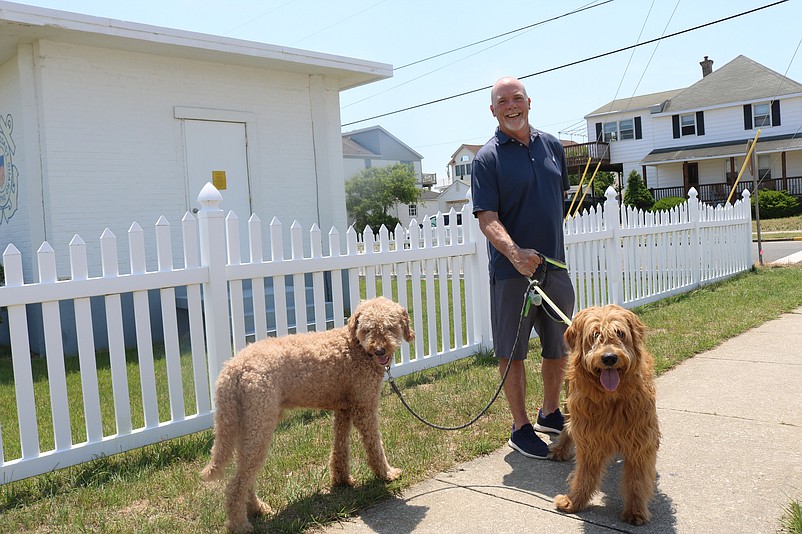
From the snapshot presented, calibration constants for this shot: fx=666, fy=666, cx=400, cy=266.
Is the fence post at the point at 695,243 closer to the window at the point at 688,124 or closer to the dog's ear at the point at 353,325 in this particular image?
the dog's ear at the point at 353,325

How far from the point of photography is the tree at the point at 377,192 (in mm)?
40625

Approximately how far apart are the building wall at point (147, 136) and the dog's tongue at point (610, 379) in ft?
25.2

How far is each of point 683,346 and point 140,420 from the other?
5.00 m

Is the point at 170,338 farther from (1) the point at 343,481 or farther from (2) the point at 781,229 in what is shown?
(2) the point at 781,229

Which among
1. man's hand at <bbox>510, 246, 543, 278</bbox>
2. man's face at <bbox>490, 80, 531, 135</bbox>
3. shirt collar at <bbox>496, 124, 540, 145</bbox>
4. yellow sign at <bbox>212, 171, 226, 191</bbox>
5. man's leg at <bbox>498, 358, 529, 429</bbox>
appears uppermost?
yellow sign at <bbox>212, 171, 226, 191</bbox>

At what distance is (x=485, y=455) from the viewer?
4.12 meters

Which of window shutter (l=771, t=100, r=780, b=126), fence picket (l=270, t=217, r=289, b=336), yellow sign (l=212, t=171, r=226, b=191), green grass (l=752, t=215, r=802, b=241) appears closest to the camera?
fence picket (l=270, t=217, r=289, b=336)

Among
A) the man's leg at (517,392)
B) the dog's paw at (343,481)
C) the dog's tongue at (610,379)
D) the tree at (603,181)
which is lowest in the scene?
the dog's paw at (343,481)

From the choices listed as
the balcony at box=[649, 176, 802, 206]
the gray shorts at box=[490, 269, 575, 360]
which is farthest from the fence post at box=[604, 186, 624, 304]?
the balcony at box=[649, 176, 802, 206]

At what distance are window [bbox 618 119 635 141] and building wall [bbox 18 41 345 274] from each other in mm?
32739

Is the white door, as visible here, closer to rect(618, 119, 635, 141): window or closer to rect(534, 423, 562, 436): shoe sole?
rect(534, 423, 562, 436): shoe sole

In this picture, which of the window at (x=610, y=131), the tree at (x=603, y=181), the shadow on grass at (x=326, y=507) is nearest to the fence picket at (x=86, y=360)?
the shadow on grass at (x=326, y=507)

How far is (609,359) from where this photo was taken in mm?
2932

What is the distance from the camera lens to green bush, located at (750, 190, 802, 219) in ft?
97.2
